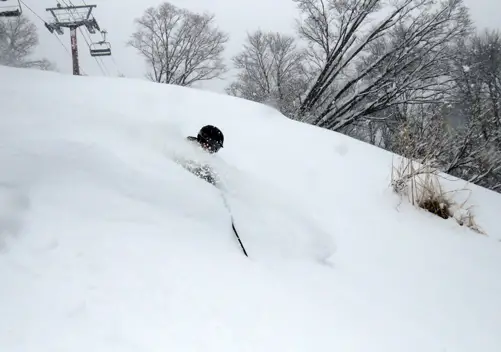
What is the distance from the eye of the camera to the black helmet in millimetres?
2680

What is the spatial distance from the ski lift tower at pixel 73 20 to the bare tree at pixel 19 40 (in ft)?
18.6

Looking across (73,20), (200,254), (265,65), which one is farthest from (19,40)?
(200,254)

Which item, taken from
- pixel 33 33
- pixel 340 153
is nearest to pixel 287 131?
pixel 340 153

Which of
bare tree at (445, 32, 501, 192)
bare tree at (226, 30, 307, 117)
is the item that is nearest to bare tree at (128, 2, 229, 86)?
bare tree at (226, 30, 307, 117)

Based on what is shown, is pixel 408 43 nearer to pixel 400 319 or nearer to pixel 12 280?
pixel 400 319

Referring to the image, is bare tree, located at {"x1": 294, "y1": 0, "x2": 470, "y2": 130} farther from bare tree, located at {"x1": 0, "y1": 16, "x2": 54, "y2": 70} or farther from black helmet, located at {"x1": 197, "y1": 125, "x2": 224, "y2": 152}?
bare tree, located at {"x1": 0, "y1": 16, "x2": 54, "y2": 70}

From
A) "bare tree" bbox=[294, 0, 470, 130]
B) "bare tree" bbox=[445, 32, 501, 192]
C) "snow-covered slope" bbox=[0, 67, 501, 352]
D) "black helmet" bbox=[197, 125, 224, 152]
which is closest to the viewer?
"snow-covered slope" bbox=[0, 67, 501, 352]

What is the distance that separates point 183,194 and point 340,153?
2.60 m

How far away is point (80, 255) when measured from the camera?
1385 millimetres

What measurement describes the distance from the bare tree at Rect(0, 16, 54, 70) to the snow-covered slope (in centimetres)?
1895

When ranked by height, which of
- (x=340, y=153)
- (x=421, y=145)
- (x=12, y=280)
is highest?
(x=421, y=145)

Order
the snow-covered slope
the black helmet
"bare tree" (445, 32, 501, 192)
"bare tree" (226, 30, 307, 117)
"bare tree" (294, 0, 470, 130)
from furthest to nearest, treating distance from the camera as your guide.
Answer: "bare tree" (226, 30, 307, 117) < "bare tree" (294, 0, 470, 130) < "bare tree" (445, 32, 501, 192) < the black helmet < the snow-covered slope

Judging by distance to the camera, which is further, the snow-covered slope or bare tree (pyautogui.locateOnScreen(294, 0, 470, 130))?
bare tree (pyautogui.locateOnScreen(294, 0, 470, 130))

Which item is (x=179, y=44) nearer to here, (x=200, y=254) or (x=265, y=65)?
(x=265, y=65)
